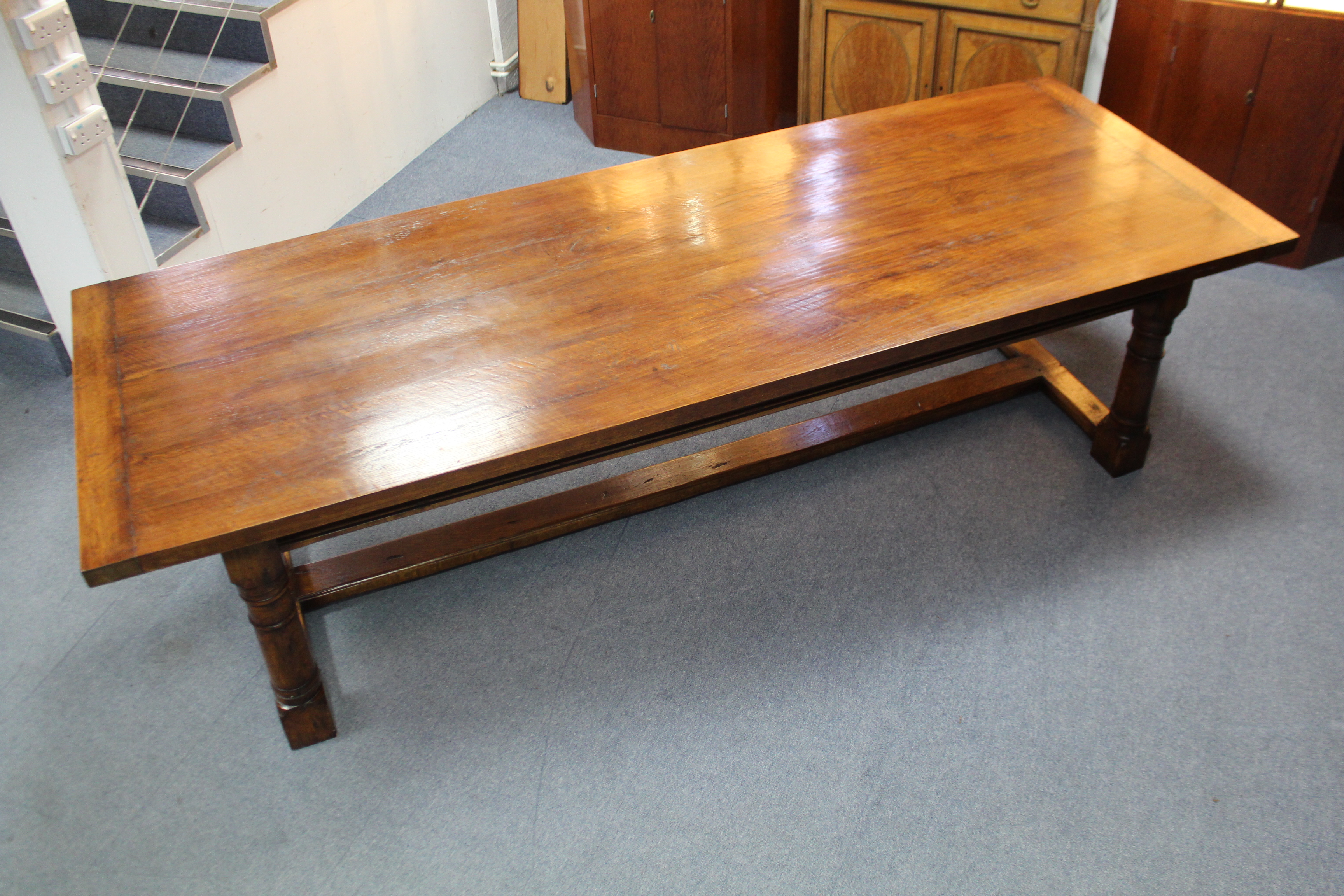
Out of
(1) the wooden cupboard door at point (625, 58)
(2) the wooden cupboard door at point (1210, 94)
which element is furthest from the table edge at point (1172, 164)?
(1) the wooden cupboard door at point (625, 58)

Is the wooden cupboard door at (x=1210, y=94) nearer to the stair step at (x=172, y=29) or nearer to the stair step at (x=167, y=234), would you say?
the stair step at (x=172, y=29)

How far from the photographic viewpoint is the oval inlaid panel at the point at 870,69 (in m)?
3.71

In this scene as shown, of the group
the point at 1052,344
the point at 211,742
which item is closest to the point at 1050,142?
the point at 1052,344

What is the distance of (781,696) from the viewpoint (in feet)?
7.21

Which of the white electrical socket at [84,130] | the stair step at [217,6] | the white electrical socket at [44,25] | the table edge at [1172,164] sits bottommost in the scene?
the table edge at [1172,164]

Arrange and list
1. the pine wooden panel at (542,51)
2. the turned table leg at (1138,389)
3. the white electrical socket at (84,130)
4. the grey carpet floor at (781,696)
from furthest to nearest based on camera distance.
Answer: the pine wooden panel at (542,51) → the white electrical socket at (84,130) → the turned table leg at (1138,389) → the grey carpet floor at (781,696)

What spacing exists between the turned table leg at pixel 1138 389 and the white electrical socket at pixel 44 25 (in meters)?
2.76

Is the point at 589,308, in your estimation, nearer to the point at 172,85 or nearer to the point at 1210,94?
the point at 172,85

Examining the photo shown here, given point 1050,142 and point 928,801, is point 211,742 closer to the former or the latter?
point 928,801

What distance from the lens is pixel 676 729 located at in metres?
2.15

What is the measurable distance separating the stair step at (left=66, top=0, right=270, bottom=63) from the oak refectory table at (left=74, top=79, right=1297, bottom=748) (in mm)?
1438

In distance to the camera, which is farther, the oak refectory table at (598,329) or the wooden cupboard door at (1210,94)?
the wooden cupboard door at (1210,94)

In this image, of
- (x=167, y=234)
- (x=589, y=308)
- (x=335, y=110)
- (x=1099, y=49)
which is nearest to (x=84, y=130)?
(x=167, y=234)

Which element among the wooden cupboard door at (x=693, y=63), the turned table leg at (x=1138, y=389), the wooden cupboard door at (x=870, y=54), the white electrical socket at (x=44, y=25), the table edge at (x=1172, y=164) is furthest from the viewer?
the wooden cupboard door at (x=693, y=63)
